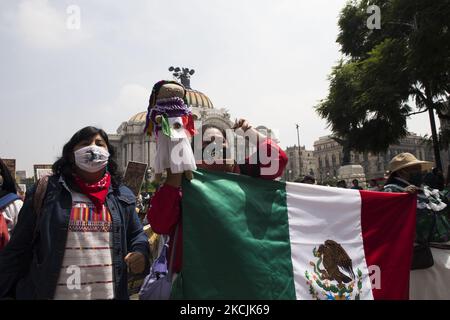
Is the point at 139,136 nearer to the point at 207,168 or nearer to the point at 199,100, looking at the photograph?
the point at 199,100

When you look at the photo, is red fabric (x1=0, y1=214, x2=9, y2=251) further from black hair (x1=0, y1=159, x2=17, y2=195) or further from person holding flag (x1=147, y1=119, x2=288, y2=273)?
person holding flag (x1=147, y1=119, x2=288, y2=273)

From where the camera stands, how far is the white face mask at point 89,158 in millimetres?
2336

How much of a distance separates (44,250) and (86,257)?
0.23 m

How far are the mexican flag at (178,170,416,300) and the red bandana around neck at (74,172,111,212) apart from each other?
0.52 metres

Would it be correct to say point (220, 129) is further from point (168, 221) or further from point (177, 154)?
point (168, 221)

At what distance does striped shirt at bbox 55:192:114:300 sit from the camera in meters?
2.12

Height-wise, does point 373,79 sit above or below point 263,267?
above

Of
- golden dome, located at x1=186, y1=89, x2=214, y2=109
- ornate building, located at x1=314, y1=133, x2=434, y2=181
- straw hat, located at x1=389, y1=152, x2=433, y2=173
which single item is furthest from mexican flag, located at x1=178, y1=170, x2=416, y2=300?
ornate building, located at x1=314, y1=133, x2=434, y2=181

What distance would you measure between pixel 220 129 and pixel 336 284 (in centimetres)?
144

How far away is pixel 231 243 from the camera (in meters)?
2.34

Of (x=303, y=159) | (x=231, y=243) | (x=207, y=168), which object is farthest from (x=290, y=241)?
(x=303, y=159)
